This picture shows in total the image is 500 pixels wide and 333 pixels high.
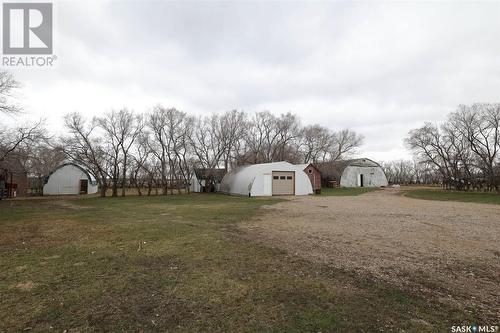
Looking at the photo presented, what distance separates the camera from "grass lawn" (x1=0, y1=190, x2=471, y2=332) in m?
3.77

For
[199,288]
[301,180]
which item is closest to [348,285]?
[199,288]

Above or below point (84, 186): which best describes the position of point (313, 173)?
above

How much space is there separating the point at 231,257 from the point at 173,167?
3224 centimetres

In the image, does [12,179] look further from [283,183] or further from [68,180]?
[283,183]

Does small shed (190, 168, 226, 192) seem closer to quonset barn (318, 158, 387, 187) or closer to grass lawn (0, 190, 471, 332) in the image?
quonset barn (318, 158, 387, 187)

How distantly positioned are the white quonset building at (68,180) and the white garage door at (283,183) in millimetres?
→ 24909

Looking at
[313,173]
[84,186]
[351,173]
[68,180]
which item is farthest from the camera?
[351,173]

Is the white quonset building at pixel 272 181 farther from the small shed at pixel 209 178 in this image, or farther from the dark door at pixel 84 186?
the dark door at pixel 84 186

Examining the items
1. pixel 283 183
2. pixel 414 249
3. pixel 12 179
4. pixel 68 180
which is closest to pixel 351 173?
pixel 283 183

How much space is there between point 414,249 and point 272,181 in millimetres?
23516

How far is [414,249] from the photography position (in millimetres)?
7422

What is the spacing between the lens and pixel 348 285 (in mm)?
5008

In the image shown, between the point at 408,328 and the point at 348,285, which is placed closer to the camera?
the point at 408,328

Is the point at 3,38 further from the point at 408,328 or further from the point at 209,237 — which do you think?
the point at 408,328
